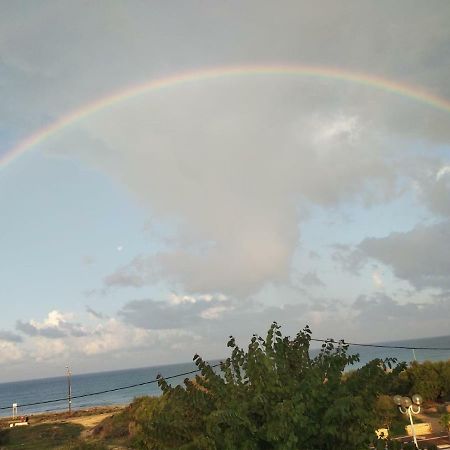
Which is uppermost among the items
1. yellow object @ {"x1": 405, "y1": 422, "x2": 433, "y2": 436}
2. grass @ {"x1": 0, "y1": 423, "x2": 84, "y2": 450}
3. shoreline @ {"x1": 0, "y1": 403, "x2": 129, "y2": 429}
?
yellow object @ {"x1": 405, "y1": 422, "x2": 433, "y2": 436}

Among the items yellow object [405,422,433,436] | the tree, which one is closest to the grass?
yellow object [405,422,433,436]

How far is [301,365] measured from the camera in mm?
8219

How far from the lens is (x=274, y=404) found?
704 cm

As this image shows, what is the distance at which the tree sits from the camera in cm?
661

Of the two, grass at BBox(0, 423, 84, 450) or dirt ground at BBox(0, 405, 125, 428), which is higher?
grass at BBox(0, 423, 84, 450)

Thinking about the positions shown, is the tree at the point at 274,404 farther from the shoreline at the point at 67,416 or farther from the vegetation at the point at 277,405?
the shoreline at the point at 67,416

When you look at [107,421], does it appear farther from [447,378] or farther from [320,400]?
[320,400]

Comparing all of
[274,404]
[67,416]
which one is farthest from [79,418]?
[274,404]

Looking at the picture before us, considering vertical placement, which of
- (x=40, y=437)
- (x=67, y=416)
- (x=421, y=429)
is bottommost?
(x=67, y=416)

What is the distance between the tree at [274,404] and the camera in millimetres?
6613

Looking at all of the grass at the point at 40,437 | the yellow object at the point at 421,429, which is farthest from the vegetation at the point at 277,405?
the grass at the point at 40,437

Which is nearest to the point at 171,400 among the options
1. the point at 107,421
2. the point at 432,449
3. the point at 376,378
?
the point at 376,378

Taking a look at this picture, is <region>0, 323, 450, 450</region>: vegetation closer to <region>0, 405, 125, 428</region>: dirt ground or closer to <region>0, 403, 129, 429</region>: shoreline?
<region>0, 405, 125, 428</region>: dirt ground

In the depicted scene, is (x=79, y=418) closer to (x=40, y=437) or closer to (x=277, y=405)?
(x=40, y=437)
